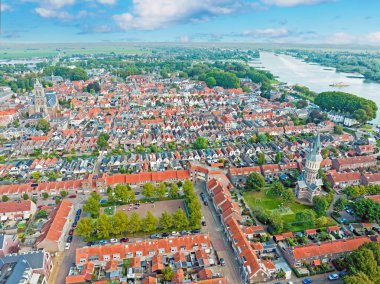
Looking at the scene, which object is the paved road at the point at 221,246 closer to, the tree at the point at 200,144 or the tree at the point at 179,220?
the tree at the point at 179,220

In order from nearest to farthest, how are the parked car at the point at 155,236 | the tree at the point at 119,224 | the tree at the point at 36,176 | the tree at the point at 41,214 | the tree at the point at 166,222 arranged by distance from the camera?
1. the tree at the point at 119,224
2. the parked car at the point at 155,236
3. the tree at the point at 166,222
4. the tree at the point at 41,214
5. the tree at the point at 36,176

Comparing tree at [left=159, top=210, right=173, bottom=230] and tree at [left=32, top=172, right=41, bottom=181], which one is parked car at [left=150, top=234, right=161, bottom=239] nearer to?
tree at [left=159, top=210, right=173, bottom=230]

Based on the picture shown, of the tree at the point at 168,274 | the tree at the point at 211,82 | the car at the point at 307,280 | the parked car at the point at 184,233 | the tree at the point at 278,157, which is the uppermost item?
the tree at the point at 211,82

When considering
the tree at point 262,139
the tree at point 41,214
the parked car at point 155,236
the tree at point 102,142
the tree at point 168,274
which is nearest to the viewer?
the tree at point 168,274

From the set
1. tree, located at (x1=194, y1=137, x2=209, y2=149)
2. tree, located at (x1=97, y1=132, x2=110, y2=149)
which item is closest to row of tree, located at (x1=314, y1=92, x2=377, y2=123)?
tree, located at (x1=194, y1=137, x2=209, y2=149)

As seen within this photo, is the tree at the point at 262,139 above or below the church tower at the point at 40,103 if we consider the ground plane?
below

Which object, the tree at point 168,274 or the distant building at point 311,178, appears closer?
the tree at point 168,274

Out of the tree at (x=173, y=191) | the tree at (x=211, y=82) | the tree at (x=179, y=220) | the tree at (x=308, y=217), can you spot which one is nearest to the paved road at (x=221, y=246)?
→ the tree at (x=179, y=220)
